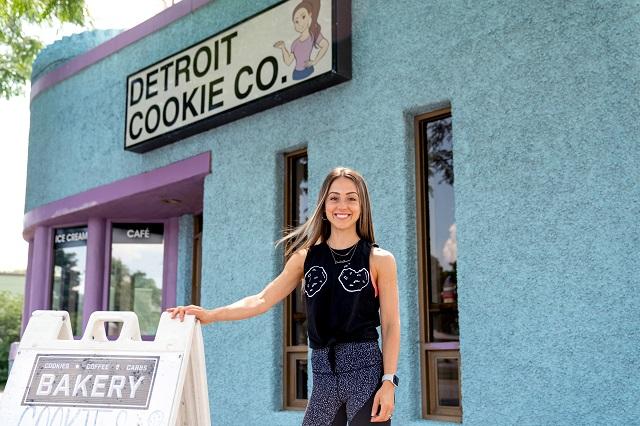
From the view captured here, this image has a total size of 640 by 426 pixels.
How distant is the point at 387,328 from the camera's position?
10.8ft

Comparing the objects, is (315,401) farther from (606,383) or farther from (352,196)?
(606,383)

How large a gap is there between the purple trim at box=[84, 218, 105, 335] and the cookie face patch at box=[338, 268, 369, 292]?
8.64 metres

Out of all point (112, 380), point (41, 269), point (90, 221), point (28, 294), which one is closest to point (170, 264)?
point (90, 221)

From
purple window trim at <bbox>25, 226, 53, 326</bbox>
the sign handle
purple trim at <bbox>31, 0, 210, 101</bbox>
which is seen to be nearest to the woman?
the sign handle

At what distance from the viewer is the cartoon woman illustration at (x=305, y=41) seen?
721cm

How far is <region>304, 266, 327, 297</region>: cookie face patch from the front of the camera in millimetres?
3420

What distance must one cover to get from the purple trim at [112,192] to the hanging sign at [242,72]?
1.15ft

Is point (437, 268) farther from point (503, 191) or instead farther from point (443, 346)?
point (503, 191)

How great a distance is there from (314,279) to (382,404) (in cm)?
63

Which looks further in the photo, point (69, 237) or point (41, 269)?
point (41, 269)

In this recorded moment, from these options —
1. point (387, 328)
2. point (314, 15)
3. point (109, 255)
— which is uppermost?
point (314, 15)

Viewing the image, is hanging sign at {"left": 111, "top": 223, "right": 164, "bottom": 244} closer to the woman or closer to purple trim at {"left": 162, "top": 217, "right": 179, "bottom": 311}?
purple trim at {"left": 162, "top": 217, "right": 179, "bottom": 311}

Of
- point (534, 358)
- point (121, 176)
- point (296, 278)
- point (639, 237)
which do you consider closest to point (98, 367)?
point (296, 278)

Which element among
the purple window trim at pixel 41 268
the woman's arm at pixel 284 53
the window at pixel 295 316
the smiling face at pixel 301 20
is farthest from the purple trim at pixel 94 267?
the smiling face at pixel 301 20
